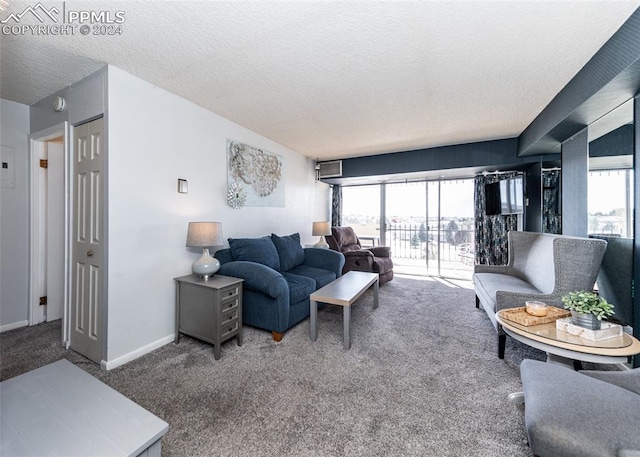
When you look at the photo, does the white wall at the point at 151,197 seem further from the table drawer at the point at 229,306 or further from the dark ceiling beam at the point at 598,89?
the dark ceiling beam at the point at 598,89

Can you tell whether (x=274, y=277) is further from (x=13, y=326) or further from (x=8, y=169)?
(x=8, y=169)

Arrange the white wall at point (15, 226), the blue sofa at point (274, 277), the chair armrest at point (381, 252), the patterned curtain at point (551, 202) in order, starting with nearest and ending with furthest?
the blue sofa at point (274, 277), the white wall at point (15, 226), the patterned curtain at point (551, 202), the chair armrest at point (381, 252)

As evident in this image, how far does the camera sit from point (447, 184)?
5070mm

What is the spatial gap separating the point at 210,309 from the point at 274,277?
2.04 feet

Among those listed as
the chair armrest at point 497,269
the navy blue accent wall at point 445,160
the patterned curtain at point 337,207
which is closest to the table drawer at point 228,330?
the chair armrest at point 497,269

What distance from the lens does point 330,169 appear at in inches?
204

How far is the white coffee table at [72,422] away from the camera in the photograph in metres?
0.83

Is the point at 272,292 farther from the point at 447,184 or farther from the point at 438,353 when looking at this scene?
the point at 447,184

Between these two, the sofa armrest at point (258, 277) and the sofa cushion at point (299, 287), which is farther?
the sofa cushion at point (299, 287)

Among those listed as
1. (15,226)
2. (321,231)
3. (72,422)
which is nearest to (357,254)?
(321,231)

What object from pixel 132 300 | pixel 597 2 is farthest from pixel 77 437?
pixel 597 2

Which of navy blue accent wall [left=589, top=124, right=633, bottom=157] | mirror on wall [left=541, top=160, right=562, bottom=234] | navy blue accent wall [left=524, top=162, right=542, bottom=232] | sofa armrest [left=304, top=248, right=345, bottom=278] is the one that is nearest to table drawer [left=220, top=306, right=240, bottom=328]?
sofa armrest [left=304, top=248, right=345, bottom=278]

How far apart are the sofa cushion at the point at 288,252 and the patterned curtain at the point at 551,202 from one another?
347cm

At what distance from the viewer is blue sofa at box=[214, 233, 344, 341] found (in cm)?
243
